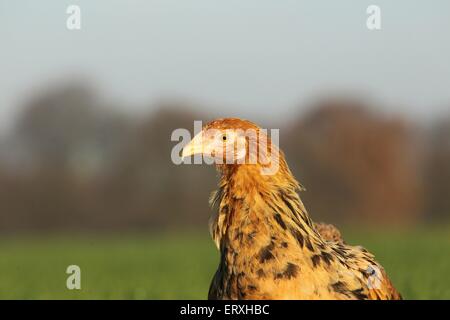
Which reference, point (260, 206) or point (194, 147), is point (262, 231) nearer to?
point (260, 206)

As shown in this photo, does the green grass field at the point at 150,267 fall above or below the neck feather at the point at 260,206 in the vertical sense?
below

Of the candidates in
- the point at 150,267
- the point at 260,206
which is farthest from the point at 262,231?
the point at 150,267

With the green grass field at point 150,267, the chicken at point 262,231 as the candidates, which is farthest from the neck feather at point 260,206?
the green grass field at point 150,267

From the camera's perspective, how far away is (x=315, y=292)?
17.7ft

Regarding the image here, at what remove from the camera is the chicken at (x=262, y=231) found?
540 centimetres

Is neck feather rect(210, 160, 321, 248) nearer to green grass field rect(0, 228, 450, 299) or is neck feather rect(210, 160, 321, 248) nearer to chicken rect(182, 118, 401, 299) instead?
chicken rect(182, 118, 401, 299)

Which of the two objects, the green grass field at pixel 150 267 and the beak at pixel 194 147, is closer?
the beak at pixel 194 147

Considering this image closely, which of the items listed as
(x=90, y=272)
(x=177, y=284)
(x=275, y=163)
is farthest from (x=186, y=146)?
(x=90, y=272)

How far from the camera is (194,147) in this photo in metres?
5.77

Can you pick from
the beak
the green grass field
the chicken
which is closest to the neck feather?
the chicken

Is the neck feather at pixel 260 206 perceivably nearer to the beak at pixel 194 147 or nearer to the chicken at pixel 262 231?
the chicken at pixel 262 231

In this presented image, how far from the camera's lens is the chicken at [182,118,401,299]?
17.7 feet

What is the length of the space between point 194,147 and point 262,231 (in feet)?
3.06

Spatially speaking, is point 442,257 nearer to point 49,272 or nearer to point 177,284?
point 177,284
